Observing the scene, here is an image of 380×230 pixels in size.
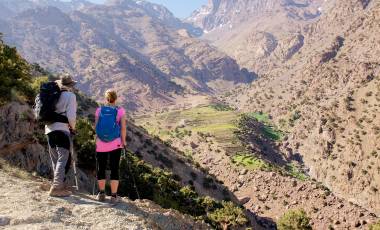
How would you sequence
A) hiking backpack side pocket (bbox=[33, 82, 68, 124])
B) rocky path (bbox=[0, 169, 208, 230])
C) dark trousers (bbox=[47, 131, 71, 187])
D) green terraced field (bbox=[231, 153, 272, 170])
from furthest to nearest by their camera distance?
green terraced field (bbox=[231, 153, 272, 170]) < dark trousers (bbox=[47, 131, 71, 187]) < hiking backpack side pocket (bbox=[33, 82, 68, 124]) < rocky path (bbox=[0, 169, 208, 230])

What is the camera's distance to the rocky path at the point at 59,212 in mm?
11906

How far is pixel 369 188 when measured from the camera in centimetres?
11856

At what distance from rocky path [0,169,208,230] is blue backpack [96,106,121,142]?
7.37 ft

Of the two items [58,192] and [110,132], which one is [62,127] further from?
[58,192]

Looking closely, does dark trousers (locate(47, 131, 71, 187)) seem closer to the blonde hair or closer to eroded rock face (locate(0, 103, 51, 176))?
the blonde hair

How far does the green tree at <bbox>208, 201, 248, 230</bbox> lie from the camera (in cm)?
5198

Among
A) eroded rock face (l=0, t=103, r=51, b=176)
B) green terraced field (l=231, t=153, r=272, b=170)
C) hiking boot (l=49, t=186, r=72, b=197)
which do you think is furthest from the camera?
green terraced field (l=231, t=153, r=272, b=170)

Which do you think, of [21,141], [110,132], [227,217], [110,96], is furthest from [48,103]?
[227,217]

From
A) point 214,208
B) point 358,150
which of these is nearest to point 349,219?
point 214,208

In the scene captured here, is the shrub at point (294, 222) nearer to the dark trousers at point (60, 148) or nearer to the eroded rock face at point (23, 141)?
the eroded rock face at point (23, 141)

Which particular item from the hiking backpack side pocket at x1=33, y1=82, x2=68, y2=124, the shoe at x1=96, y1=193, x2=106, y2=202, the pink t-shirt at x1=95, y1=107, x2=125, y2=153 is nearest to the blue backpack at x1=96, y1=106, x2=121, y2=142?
the pink t-shirt at x1=95, y1=107, x2=125, y2=153

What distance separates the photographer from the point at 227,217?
54.7 meters

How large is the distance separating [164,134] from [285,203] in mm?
92895

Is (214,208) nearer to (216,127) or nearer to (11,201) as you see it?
(11,201)
